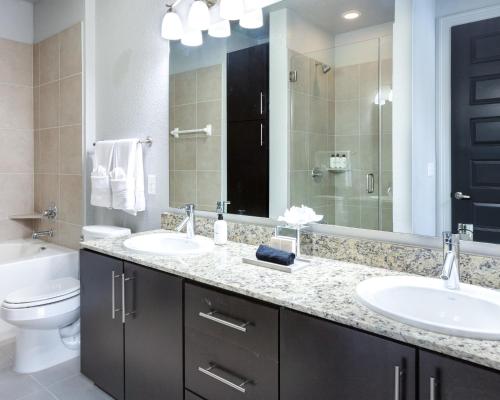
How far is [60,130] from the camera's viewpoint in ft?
9.84

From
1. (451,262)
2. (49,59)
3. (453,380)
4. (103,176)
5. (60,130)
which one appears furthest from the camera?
(49,59)

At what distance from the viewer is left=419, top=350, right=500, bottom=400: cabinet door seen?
792 mm

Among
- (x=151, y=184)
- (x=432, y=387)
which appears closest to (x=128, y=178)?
(x=151, y=184)

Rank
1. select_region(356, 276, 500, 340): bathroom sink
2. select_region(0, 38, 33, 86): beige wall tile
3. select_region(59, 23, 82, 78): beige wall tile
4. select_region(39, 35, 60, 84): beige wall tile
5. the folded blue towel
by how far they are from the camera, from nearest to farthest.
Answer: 1. select_region(356, 276, 500, 340): bathroom sink
2. the folded blue towel
3. select_region(59, 23, 82, 78): beige wall tile
4. select_region(39, 35, 60, 84): beige wall tile
5. select_region(0, 38, 33, 86): beige wall tile

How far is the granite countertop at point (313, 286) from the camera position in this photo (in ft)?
2.77

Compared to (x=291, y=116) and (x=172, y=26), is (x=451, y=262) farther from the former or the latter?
(x=172, y=26)

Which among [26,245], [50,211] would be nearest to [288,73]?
[50,211]

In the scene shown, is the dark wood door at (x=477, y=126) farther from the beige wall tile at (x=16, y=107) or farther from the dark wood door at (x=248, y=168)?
the beige wall tile at (x=16, y=107)

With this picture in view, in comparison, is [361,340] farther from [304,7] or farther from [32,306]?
[32,306]

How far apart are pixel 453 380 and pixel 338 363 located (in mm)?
274

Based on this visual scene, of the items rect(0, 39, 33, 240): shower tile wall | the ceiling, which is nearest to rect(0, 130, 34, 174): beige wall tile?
rect(0, 39, 33, 240): shower tile wall

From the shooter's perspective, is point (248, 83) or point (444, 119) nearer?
point (444, 119)

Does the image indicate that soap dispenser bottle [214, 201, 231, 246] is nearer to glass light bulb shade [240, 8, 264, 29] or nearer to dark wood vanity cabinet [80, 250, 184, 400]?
dark wood vanity cabinet [80, 250, 184, 400]

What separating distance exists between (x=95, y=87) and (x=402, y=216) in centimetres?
233
